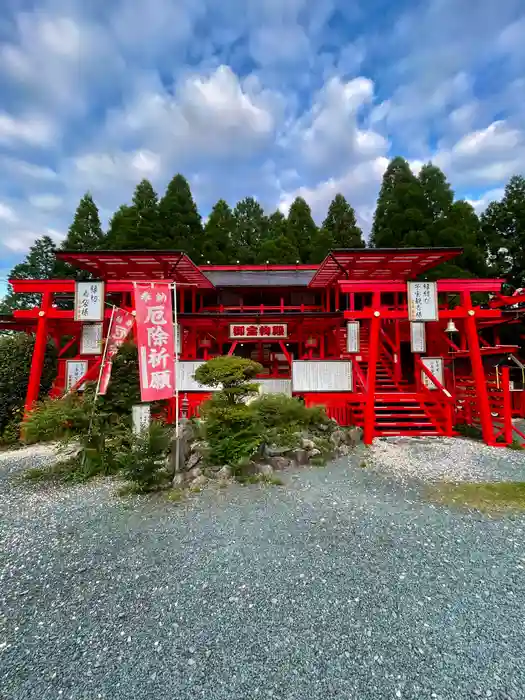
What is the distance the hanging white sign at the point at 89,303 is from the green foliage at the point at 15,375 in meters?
3.16

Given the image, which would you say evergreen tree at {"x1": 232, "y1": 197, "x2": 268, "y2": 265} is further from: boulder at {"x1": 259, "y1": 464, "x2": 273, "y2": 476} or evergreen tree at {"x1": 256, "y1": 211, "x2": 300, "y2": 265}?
boulder at {"x1": 259, "y1": 464, "x2": 273, "y2": 476}

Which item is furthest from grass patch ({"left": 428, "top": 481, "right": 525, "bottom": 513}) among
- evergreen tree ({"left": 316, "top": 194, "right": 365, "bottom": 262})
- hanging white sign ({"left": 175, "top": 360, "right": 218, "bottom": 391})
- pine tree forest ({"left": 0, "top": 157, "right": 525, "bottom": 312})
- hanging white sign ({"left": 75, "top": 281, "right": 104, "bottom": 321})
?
evergreen tree ({"left": 316, "top": 194, "right": 365, "bottom": 262})

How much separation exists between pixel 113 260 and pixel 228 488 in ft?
25.9

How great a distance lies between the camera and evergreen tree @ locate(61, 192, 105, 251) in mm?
23000

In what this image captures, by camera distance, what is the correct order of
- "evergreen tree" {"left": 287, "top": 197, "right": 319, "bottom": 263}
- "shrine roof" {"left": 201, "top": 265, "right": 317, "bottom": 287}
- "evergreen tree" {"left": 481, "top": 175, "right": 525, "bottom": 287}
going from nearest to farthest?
"shrine roof" {"left": 201, "top": 265, "right": 317, "bottom": 287}, "evergreen tree" {"left": 481, "top": 175, "right": 525, "bottom": 287}, "evergreen tree" {"left": 287, "top": 197, "right": 319, "bottom": 263}

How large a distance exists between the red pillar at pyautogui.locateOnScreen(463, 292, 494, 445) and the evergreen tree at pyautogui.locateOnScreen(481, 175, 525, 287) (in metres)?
12.0

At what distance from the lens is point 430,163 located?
22172mm

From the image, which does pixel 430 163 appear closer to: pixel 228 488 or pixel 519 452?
pixel 519 452

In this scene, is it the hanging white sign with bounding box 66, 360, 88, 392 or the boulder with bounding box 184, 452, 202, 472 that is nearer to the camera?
the boulder with bounding box 184, 452, 202, 472

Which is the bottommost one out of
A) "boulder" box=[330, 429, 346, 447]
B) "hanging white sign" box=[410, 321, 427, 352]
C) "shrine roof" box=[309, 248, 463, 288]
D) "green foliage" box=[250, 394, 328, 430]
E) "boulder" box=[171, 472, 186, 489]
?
"boulder" box=[171, 472, 186, 489]

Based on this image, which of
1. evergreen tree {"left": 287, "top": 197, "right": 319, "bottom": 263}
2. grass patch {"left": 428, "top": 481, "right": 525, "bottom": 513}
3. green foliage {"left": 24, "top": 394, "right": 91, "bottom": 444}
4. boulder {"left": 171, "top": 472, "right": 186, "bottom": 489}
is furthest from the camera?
evergreen tree {"left": 287, "top": 197, "right": 319, "bottom": 263}

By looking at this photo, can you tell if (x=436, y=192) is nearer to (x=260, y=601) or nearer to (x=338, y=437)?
(x=338, y=437)

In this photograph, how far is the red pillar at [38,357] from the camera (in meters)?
9.77

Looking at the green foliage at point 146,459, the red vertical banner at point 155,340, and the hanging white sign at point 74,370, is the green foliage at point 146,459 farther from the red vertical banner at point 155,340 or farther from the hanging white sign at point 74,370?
the hanging white sign at point 74,370
